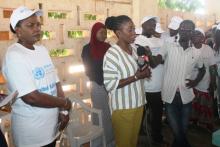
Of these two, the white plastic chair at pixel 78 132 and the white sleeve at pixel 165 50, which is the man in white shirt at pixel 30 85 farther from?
the white sleeve at pixel 165 50

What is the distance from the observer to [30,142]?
7.18ft

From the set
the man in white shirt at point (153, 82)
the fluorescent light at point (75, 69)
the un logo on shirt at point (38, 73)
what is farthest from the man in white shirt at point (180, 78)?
the un logo on shirt at point (38, 73)

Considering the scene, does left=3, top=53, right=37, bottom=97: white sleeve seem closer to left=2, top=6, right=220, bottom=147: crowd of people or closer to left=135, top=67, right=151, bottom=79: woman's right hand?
left=2, top=6, right=220, bottom=147: crowd of people

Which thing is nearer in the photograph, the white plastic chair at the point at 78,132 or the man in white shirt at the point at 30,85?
the man in white shirt at the point at 30,85

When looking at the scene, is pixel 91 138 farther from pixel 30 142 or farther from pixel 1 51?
pixel 1 51

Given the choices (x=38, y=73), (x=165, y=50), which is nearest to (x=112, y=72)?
(x=38, y=73)

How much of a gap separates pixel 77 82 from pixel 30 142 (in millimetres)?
2453

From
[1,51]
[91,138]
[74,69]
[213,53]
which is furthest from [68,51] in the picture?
[213,53]

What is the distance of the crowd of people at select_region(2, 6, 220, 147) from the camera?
2150 mm

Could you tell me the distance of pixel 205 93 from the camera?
15.3ft

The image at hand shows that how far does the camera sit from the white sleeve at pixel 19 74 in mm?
2061

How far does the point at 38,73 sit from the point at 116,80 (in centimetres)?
78

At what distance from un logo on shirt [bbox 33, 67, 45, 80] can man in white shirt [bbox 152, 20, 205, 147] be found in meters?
1.67

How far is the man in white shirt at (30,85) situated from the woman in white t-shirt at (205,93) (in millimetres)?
2769
